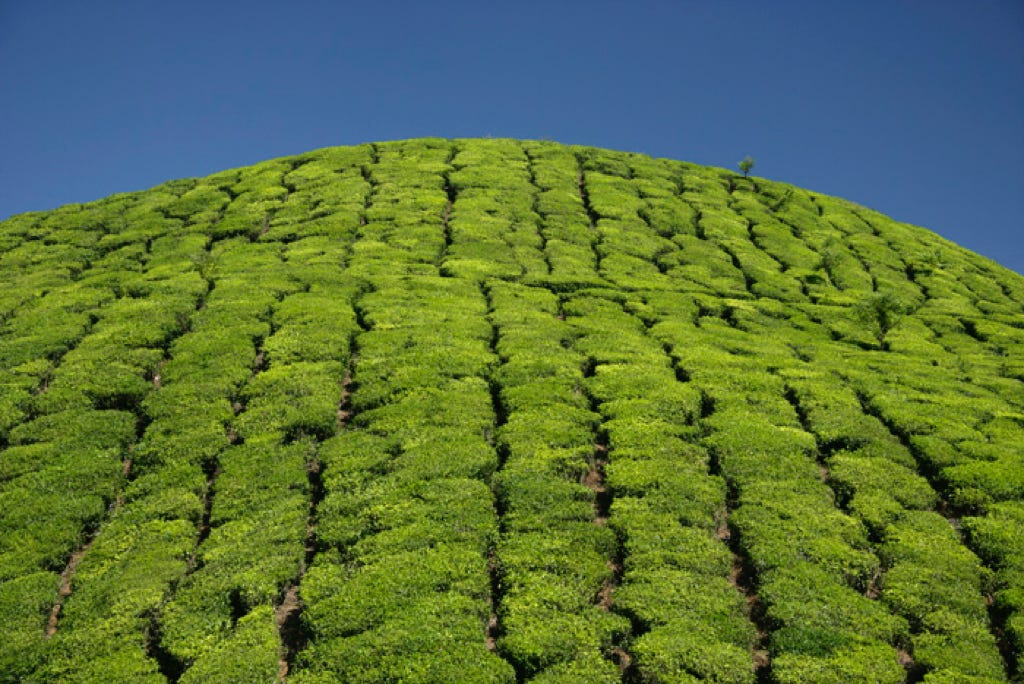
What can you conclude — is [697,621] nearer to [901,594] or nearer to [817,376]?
[901,594]

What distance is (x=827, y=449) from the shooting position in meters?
25.2

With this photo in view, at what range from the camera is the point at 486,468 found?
2281cm

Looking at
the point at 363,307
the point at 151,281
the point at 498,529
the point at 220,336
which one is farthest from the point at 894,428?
the point at 151,281

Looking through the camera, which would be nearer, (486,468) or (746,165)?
(486,468)

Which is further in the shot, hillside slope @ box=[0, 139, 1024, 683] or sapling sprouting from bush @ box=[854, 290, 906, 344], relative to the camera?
sapling sprouting from bush @ box=[854, 290, 906, 344]

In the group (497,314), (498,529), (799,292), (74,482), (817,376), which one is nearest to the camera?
(498,529)

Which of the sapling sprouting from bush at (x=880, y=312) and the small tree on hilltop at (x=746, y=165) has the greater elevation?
the small tree on hilltop at (x=746, y=165)

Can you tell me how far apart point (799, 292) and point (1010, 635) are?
28826 millimetres

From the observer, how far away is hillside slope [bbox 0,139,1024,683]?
56.3 ft

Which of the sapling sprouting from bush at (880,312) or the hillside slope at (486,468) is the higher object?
the sapling sprouting from bush at (880,312)

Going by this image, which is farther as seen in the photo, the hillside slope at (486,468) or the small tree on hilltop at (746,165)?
the small tree on hilltop at (746,165)

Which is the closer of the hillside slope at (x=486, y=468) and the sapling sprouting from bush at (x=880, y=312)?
the hillside slope at (x=486, y=468)

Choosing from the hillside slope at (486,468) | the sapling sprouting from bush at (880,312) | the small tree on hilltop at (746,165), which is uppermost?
the small tree on hilltop at (746,165)

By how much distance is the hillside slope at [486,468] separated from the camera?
17.2 m
